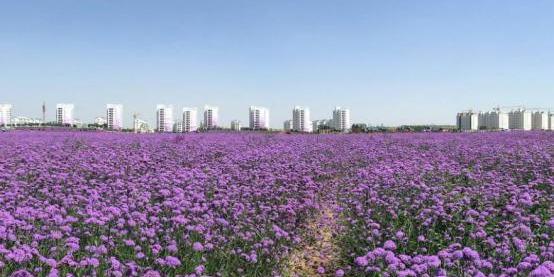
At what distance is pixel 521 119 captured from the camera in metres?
90.9

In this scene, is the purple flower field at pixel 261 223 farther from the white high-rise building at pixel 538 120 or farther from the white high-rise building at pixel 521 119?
the white high-rise building at pixel 538 120

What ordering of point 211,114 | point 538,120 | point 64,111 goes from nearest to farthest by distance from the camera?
point 538,120, point 211,114, point 64,111

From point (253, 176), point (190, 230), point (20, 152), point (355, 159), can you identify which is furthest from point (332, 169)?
point (20, 152)

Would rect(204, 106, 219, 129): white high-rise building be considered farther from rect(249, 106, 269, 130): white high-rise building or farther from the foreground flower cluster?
the foreground flower cluster

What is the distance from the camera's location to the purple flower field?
11.3ft

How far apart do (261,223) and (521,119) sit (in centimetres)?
9855

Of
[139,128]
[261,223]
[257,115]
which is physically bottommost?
[261,223]

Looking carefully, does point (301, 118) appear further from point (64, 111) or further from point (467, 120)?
point (64, 111)

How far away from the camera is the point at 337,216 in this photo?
6.02 meters

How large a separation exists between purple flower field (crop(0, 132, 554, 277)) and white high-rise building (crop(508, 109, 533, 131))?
92.4 m

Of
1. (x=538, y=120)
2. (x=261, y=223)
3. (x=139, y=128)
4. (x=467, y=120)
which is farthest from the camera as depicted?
(x=538, y=120)

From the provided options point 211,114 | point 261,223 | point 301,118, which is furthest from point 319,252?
point 301,118

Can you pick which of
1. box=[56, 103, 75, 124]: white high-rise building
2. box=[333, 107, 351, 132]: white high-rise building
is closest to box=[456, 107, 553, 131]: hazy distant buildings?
box=[333, 107, 351, 132]: white high-rise building

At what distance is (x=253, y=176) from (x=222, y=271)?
11.5ft
